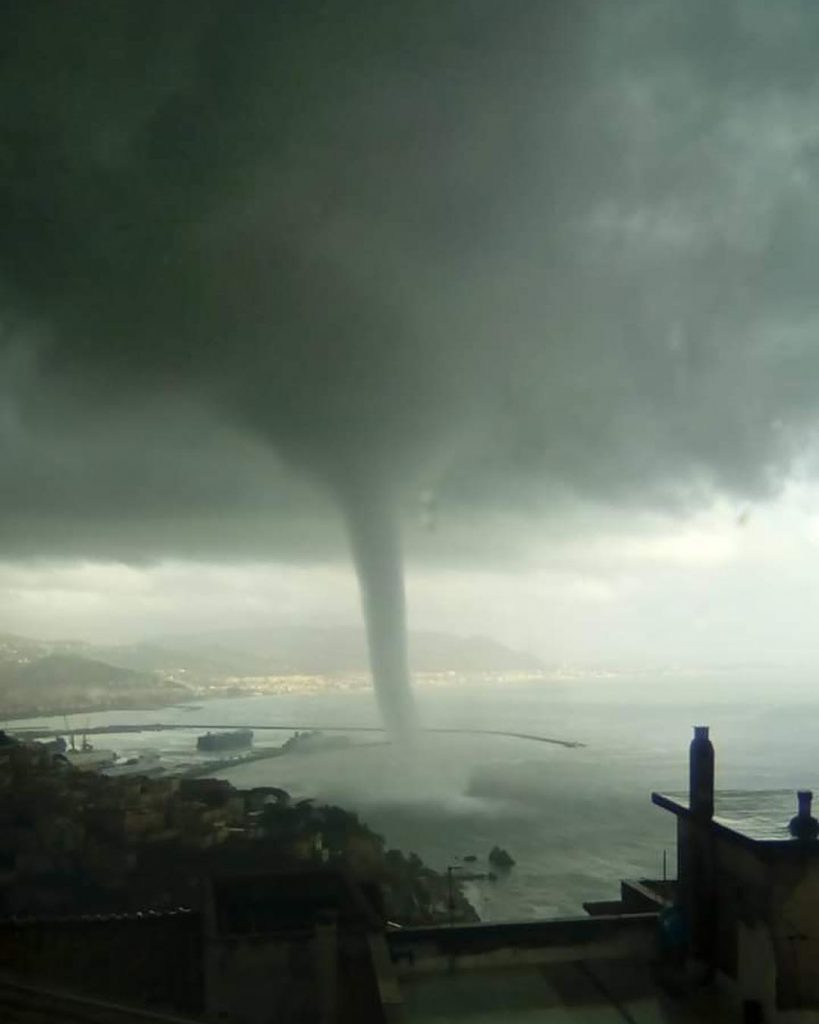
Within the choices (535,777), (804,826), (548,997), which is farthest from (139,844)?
(535,777)

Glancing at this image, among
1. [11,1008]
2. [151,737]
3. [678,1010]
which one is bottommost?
[151,737]

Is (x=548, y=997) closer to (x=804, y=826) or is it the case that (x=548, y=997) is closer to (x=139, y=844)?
(x=804, y=826)

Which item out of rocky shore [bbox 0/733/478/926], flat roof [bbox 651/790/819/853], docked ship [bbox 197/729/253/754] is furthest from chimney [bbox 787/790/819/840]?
docked ship [bbox 197/729/253/754]

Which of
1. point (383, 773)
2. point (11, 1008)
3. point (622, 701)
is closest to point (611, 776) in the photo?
point (383, 773)

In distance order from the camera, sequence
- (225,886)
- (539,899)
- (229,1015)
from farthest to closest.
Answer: (539,899) → (225,886) → (229,1015)

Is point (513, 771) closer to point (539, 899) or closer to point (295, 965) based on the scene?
point (539, 899)

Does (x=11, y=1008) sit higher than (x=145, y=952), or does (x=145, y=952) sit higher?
(x=11, y=1008)

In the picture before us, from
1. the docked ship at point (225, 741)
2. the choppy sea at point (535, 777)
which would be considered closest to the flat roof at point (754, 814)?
the choppy sea at point (535, 777)
